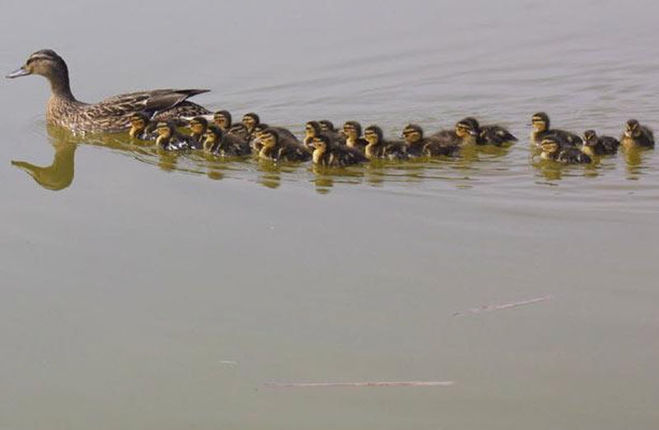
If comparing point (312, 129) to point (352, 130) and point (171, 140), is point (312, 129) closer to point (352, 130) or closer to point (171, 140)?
point (352, 130)

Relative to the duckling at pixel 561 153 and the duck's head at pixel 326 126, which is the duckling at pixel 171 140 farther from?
the duckling at pixel 561 153

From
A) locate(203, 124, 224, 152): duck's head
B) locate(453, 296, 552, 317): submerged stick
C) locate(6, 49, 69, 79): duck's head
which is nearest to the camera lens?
locate(453, 296, 552, 317): submerged stick

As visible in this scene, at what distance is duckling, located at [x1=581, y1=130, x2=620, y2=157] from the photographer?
19.7 ft

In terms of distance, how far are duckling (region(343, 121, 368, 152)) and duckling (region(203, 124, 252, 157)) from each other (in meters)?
0.46

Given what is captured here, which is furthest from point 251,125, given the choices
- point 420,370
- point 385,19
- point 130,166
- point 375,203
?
point 420,370

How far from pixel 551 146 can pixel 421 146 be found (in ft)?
1.97

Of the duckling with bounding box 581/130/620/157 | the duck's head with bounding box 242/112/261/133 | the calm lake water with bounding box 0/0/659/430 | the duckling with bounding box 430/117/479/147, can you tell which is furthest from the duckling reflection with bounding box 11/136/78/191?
the duckling with bounding box 581/130/620/157

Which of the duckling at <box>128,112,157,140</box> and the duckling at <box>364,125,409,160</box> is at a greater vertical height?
the duckling at <box>128,112,157,140</box>

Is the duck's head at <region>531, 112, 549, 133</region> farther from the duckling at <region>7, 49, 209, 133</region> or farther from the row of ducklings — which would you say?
the duckling at <region>7, 49, 209, 133</region>

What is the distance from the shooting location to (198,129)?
6609 millimetres

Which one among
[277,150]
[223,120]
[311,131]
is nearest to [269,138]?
[277,150]

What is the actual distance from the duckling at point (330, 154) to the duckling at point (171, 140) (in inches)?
30.0

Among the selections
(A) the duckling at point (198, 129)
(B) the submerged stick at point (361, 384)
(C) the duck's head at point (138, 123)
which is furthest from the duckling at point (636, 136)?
(B) the submerged stick at point (361, 384)

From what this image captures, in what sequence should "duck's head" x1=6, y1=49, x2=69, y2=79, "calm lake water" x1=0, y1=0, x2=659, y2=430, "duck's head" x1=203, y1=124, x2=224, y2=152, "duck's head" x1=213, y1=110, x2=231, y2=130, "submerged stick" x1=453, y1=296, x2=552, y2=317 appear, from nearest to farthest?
"calm lake water" x1=0, y1=0, x2=659, y2=430 → "submerged stick" x1=453, y1=296, x2=552, y2=317 → "duck's head" x1=203, y1=124, x2=224, y2=152 → "duck's head" x1=213, y1=110, x2=231, y2=130 → "duck's head" x1=6, y1=49, x2=69, y2=79
